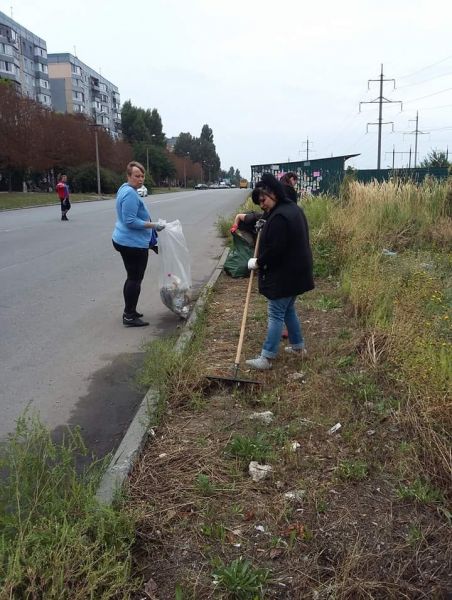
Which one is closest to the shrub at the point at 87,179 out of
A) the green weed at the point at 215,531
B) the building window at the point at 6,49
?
the building window at the point at 6,49

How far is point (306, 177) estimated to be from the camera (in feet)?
52.7

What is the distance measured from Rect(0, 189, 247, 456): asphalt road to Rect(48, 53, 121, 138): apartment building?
8142cm

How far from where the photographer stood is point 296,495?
280 centimetres

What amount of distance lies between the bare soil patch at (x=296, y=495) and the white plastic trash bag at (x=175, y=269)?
2024mm

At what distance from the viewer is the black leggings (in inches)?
231

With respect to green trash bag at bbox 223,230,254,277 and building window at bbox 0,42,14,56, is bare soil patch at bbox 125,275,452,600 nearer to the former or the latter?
green trash bag at bbox 223,230,254,277

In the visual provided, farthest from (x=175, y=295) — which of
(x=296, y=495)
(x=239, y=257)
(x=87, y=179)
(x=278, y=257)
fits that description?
(x=87, y=179)

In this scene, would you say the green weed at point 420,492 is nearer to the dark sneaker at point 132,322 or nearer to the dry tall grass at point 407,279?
the dry tall grass at point 407,279

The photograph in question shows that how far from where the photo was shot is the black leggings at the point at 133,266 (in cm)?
586

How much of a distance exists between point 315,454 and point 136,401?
5.33 feet

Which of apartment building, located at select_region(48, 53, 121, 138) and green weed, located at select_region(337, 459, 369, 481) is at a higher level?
apartment building, located at select_region(48, 53, 121, 138)

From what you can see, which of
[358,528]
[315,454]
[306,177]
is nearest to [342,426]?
[315,454]

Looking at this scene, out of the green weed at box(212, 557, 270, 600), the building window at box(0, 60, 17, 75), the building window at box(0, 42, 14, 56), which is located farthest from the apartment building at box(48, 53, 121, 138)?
the green weed at box(212, 557, 270, 600)

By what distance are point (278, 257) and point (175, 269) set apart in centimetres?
209
